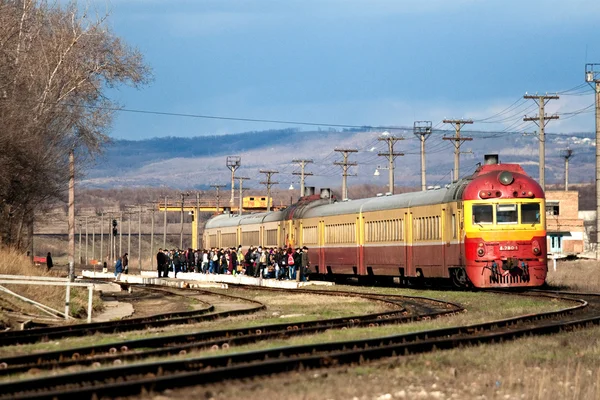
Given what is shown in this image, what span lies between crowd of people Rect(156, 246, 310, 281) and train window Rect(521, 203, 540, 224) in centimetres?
1524

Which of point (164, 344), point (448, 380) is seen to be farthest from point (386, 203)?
point (448, 380)

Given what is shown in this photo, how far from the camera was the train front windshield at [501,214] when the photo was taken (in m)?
30.6

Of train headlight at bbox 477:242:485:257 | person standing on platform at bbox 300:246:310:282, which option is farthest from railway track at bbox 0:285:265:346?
person standing on platform at bbox 300:246:310:282

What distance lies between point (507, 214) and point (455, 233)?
5.42 ft

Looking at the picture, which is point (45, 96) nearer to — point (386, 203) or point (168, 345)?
point (386, 203)

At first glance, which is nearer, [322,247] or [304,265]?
[304,265]

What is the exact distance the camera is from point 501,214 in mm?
30750

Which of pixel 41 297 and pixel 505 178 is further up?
pixel 505 178

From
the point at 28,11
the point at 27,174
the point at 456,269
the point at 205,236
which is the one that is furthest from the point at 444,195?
the point at 205,236

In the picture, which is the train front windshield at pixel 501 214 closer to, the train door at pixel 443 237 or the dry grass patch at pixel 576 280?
the train door at pixel 443 237

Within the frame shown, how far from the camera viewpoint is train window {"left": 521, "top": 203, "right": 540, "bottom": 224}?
30.9 m

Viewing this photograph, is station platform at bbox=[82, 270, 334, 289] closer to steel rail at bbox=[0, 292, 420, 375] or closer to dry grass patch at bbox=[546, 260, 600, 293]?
dry grass patch at bbox=[546, 260, 600, 293]

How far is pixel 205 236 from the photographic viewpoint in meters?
76.5

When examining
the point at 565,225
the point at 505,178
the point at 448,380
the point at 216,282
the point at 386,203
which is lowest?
the point at 448,380
